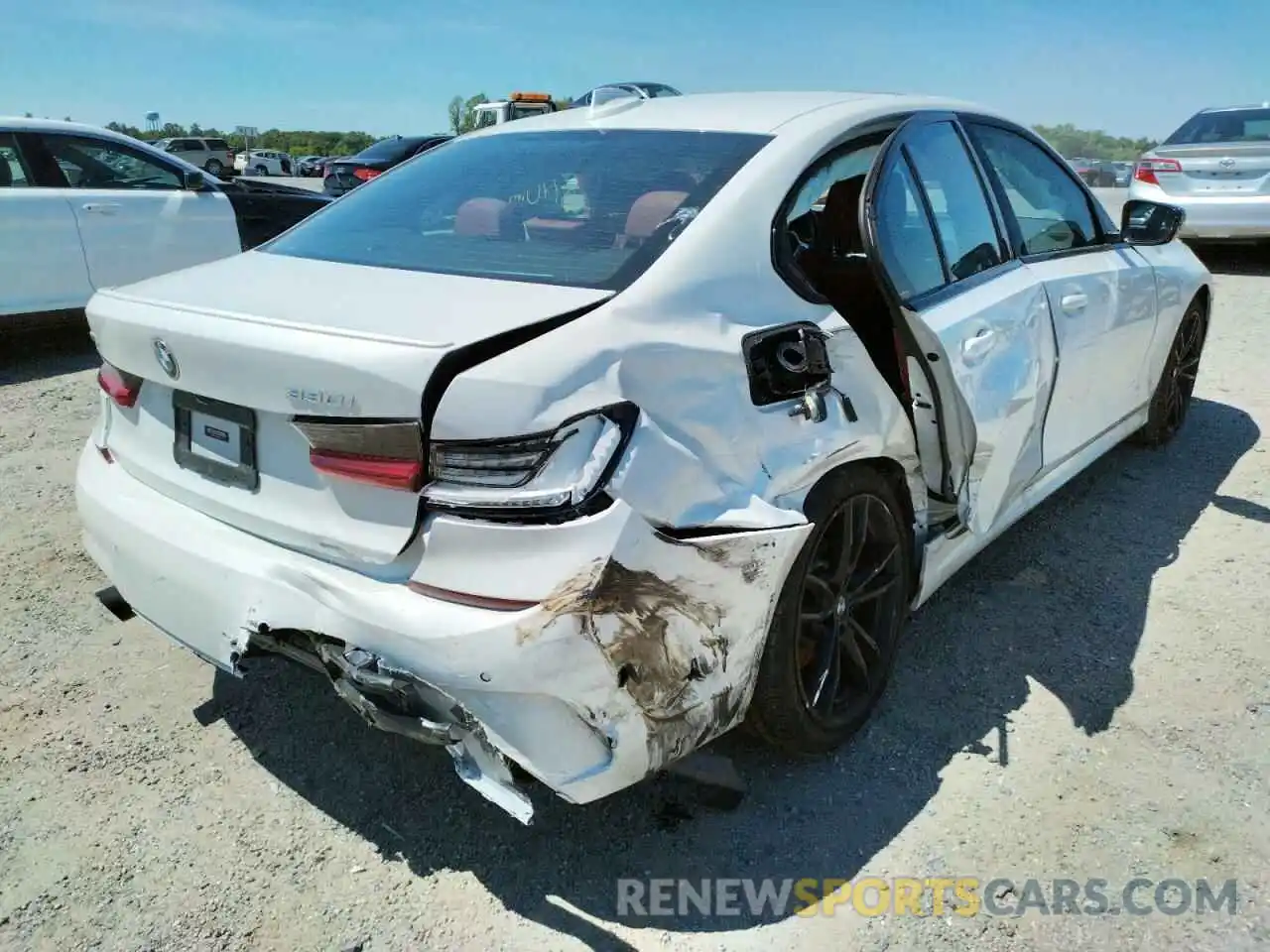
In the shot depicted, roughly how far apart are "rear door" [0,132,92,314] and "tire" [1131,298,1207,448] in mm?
6723

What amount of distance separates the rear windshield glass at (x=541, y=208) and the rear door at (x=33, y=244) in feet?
14.8

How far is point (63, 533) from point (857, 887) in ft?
10.9

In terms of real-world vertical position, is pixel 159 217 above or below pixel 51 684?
above

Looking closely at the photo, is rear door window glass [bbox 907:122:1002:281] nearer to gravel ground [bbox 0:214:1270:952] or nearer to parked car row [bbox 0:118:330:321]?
gravel ground [bbox 0:214:1270:952]

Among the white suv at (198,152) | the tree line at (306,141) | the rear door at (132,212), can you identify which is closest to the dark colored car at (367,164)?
the rear door at (132,212)

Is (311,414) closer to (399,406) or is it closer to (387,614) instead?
(399,406)

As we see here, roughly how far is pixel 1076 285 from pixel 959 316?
0.98 metres

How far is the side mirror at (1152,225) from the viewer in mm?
4090

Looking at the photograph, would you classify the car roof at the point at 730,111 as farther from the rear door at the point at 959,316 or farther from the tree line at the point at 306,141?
the tree line at the point at 306,141

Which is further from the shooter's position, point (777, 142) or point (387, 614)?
point (777, 142)

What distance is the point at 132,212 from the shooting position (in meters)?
6.89

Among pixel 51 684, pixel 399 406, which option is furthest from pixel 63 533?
pixel 399 406

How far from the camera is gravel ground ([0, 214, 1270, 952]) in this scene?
2.07 meters

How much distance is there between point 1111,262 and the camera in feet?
12.6
